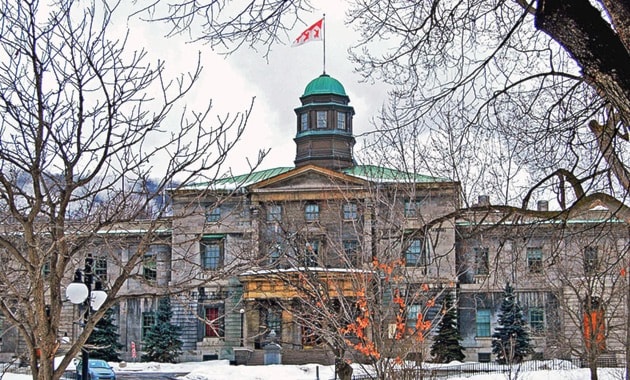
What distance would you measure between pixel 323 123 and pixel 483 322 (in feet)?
54.8

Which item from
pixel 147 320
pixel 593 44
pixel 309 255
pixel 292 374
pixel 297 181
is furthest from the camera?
pixel 147 320

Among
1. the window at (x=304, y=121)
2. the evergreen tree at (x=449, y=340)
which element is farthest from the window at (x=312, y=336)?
the window at (x=304, y=121)

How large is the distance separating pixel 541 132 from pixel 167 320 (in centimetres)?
4477

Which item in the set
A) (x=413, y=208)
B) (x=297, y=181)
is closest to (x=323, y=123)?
(x=297, y=181)

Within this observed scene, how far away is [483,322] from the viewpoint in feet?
176

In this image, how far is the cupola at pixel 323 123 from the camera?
192 ft

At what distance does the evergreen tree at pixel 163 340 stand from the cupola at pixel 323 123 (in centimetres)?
1365

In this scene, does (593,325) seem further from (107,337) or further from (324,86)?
(324,86)

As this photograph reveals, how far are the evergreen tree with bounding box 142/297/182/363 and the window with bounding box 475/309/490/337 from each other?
18203 millimetres

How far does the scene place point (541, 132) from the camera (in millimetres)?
10609

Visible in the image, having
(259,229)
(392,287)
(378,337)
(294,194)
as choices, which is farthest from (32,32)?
(294,194)

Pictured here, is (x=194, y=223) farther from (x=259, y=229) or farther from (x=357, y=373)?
(x=357, y=373)

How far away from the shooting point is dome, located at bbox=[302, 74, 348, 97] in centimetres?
5972

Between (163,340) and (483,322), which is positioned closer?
(163,340)
